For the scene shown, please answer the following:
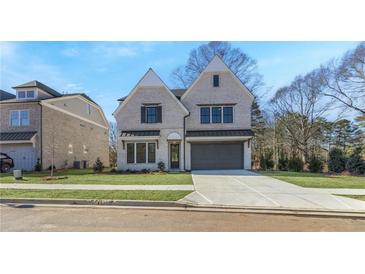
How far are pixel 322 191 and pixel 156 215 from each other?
727 centimetres

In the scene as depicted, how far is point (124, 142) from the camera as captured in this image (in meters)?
19.0

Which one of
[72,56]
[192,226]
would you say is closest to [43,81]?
[72,56]

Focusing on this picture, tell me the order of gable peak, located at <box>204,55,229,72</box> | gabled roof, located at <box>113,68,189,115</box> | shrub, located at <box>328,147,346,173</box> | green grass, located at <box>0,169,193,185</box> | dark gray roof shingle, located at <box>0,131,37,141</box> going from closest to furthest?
green grass, located at <box>0,169,193,185</box>, dark gray roof shingle, located at <box>0,131,37,141</box>, gabled roof, located at <box>113,68,189,115</box>, gable peak, located at <box>204,55,229,72</box>, shrub, located at <box>328,147,346,173</box>

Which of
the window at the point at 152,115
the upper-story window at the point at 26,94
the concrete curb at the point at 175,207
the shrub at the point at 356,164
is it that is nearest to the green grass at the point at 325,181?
the concrete curb at the point at 175,207

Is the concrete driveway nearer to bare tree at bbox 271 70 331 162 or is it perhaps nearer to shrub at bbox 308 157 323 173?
shrub at bbox 308 157 323 173

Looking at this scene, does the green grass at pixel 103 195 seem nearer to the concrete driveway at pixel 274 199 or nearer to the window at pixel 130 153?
the concrete driveway at pixel 274 199

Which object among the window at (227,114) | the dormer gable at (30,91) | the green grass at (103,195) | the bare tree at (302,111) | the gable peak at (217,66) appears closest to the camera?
the green grass at (103,195)

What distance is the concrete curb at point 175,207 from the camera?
6.38m

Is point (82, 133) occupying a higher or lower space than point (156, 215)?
higher

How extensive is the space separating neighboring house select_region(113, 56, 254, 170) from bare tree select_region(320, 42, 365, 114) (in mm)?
13515

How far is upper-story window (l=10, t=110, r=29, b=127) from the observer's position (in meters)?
19.8

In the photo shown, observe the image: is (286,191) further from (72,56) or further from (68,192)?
(72,56)

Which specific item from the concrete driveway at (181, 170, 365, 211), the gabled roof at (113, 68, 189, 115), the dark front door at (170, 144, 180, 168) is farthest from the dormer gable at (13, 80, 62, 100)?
the concrete driveway at (181, 170, 365, 211)

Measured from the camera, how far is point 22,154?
63.2 feet
